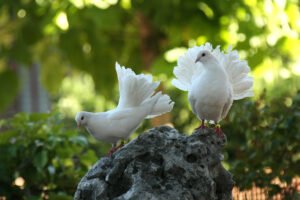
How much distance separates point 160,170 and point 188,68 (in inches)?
16.3

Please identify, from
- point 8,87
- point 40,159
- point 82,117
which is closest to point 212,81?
point 82,117

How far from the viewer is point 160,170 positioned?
200 centimetres

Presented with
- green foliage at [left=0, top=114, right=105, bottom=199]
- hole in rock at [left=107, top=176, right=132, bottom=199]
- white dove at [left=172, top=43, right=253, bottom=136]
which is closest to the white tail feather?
white dove at [left=172, top=43, right=253, bottom=136]

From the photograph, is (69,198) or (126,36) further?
A: (126,36)

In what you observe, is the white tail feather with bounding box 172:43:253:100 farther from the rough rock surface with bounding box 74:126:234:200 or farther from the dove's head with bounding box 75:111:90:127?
the dove's head with bounding box 75:111:90:127

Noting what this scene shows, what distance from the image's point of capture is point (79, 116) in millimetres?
2074

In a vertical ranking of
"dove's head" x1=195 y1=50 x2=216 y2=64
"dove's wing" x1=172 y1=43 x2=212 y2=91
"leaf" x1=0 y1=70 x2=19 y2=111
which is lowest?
"dove's head" x1=195 y1=50 x2=216 y2=64

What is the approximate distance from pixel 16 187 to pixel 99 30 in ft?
3.25

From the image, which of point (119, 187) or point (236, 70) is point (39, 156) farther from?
point (236, 70)

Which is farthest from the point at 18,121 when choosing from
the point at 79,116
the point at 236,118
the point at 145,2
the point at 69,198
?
the point at 79,116

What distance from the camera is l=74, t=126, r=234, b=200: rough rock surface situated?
1.94m

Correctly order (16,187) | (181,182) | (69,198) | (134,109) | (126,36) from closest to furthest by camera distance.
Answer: (181,182)
(134,109)
(69,198)
(16,187)
(126,36)

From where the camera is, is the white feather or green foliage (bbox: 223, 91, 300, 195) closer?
the white feather

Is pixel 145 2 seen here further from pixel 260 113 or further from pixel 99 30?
pixel 260 113
